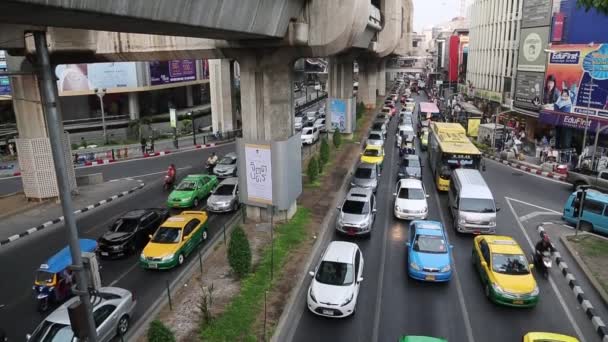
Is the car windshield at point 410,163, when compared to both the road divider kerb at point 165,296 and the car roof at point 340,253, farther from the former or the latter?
the car roof at point 340,253

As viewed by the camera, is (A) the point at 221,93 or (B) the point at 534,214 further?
(A) the point at 221,93

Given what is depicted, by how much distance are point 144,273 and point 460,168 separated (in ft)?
56.9

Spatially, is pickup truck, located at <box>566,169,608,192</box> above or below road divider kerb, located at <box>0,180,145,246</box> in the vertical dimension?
above

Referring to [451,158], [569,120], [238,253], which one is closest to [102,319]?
[238,253]

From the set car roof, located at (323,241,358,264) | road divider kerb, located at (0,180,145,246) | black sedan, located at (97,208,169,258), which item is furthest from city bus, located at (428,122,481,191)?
road divider kerb, located at (0,180,145,246)

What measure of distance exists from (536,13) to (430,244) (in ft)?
117

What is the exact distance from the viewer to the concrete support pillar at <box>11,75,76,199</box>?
80.5 ft

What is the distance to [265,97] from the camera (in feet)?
67.3

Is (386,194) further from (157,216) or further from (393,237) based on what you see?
(157,216)

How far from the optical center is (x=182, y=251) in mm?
17438

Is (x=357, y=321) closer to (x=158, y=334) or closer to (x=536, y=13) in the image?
(x=158, y=334)

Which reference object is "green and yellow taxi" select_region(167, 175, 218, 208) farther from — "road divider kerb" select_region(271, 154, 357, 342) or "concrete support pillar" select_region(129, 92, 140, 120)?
"concrete support pillar" select_region(129, 92, 140, 120)

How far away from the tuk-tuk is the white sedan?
46.2ft

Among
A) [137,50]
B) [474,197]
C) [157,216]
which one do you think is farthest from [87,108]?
[474,197]
